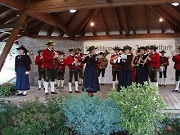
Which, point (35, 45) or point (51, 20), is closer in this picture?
point (51, 20)

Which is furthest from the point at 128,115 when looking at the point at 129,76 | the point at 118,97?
the point at 129,76

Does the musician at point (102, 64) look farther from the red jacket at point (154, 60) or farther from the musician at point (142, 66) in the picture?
the red jacket at point (154, 60)

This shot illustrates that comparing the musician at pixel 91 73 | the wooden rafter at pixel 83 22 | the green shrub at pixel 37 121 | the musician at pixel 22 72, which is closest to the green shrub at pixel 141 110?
the green shrub at pixel 37 121

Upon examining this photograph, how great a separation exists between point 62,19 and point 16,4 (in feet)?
12.5

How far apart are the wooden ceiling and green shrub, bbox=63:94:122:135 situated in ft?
15.1

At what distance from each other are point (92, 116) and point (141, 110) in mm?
802

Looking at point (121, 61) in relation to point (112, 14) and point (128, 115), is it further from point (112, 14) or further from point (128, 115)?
point (112, 14)

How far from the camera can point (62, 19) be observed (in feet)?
35.5

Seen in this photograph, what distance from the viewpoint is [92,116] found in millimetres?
3654

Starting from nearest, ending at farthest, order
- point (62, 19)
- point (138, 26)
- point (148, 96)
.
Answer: point (148, 96), point (62, 19), point (138, 26)

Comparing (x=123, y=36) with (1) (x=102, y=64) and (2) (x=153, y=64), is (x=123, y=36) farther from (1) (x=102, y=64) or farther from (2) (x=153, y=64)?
(2) (x=153, y=64)

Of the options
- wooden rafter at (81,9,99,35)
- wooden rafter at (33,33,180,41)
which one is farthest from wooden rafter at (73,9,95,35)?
wooden rafter at (33,33,180,41)

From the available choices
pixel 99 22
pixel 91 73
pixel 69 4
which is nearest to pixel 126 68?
pixel 91 73

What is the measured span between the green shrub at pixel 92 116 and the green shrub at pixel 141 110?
0.20 metres
